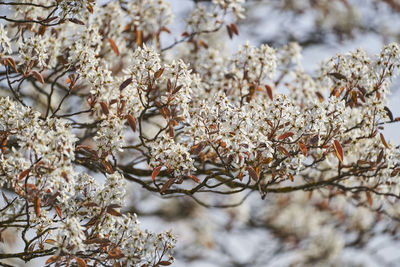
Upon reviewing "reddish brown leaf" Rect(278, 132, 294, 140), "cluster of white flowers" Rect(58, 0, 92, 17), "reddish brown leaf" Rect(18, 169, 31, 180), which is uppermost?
"cluster of white flowers" Rect(58, 0, 92, 17)

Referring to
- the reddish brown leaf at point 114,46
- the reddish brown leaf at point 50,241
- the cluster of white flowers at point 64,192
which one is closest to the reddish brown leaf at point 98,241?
the cluster of white flowers at point 64,192

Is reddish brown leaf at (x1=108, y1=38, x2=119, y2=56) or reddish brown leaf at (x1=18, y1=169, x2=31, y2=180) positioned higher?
reddish brown leaf at (x1=108, y1=38, x2=119, y2=56)

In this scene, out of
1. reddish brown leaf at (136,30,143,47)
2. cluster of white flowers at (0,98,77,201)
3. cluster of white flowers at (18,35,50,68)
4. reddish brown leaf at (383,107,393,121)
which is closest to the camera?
cluster of white flowers at (0,98,77,201)

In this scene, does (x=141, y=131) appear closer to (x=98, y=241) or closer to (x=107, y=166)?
(x=107, y=166)

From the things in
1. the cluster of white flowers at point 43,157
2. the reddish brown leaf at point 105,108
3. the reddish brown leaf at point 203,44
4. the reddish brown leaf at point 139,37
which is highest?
the reddish brown leaf at point 203,44

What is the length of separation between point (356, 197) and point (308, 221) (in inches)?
170

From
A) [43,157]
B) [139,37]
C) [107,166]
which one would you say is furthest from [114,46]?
[43,157]

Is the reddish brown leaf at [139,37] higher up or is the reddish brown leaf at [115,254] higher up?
the reddish brown leaf at [139,37]

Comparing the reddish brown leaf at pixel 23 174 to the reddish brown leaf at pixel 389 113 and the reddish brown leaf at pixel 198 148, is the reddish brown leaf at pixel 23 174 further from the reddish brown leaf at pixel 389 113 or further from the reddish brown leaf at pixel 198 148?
the reddish brown leaf at pixel 389 113

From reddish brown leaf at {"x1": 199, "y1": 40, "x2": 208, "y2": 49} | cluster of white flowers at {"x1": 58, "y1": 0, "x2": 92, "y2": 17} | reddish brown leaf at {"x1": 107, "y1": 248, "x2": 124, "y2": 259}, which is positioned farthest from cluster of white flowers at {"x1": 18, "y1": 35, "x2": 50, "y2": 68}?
reddish brown leaf at {"x1": 199, "y1": 40, "x2": 208, "y2": 49}

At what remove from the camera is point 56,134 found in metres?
2.52

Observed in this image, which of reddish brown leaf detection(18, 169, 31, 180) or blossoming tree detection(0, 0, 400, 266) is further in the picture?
blossoming tree detection(0, 0, 400, 266)

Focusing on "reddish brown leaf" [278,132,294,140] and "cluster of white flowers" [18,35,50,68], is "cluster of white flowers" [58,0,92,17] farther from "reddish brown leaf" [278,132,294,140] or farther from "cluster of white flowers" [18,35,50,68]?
"reddish brown leaf" [278,132,294,140]

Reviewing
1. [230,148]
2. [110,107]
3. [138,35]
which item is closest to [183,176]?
[230,148]
